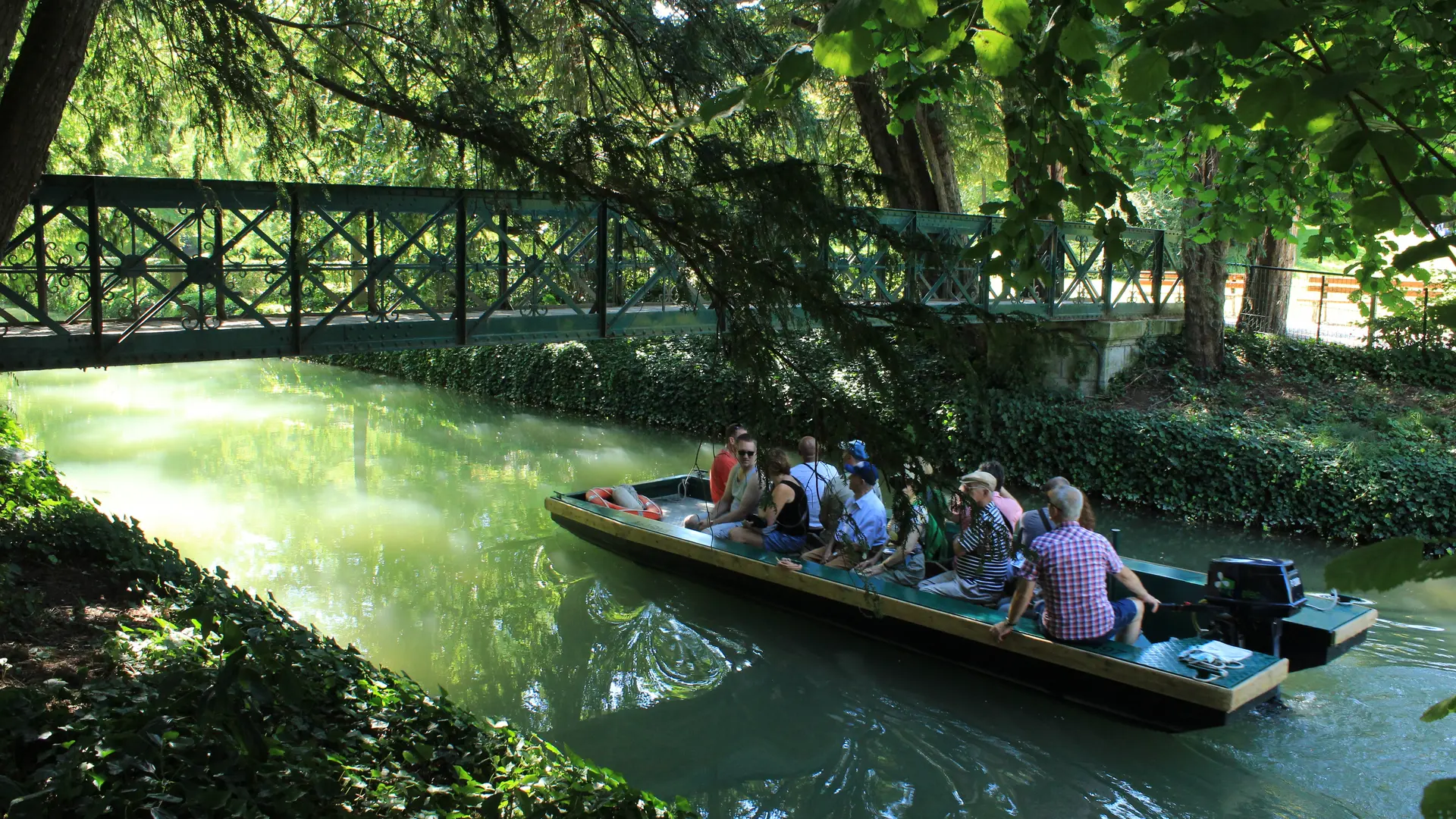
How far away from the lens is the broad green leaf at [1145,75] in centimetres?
274

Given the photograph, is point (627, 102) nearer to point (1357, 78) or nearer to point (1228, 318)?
point (1357, 78)

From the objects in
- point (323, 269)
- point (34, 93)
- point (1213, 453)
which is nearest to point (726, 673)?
point (323, 269)

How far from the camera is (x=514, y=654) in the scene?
9.05 m

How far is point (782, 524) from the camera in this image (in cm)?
952

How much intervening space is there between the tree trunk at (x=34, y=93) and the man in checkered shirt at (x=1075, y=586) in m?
6.00

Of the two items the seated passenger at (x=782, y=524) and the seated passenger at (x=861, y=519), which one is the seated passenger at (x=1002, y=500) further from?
the seated passenger at (x=782, y=524)

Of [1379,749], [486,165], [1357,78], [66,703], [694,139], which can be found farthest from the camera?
[486,165]

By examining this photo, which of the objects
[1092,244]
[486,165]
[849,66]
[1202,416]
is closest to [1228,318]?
[1092,244]

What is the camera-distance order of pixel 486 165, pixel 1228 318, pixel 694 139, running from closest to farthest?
pixel 694 139 < pixel 486 165 < pixel 1228 318

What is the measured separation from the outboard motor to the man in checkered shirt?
43cm

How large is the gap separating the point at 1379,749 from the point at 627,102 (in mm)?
6606

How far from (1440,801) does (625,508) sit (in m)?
10.2

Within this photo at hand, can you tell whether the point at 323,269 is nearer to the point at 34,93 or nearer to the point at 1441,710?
the point at 34,93

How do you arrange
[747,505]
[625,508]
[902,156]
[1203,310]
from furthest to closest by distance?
[902,156] < [1203,310] < [625,508] < [747,505]
